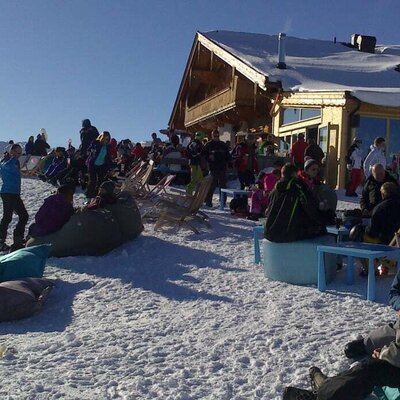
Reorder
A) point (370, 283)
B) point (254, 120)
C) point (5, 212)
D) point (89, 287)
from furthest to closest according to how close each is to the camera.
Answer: point (254, 120)
point (5, 212)
point (89, 287)
point (370, 283)

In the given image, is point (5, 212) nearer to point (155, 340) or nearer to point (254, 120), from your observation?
point (155, 340)

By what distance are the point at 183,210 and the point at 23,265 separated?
3232 mm

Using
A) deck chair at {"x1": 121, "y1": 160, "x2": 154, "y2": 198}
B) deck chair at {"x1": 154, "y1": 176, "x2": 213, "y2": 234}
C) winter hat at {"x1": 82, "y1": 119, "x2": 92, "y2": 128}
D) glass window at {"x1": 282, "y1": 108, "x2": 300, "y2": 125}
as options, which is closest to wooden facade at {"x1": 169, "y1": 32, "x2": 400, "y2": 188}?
glass window at {"x1": 282, "y1": 108, "x2": 300, "y2": 125}

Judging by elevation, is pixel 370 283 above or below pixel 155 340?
above

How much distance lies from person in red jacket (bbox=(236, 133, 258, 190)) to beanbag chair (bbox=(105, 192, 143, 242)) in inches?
197

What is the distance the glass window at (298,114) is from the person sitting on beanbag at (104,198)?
8.37 metres

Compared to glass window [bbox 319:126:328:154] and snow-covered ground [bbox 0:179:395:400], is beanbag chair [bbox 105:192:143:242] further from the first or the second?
glass window [bbox 319:126:328:154]

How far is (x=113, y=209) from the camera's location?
8.28 m

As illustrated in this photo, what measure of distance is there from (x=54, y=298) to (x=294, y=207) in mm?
2668

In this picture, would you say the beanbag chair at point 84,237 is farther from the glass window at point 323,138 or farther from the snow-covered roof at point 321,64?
the glass window at point 323,138

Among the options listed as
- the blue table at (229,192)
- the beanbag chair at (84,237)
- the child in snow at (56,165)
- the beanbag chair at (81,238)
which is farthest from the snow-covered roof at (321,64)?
the beanbag chair at (81,238)

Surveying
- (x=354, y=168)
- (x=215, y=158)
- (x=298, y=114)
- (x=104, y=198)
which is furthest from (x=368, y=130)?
(x=104, y=198)

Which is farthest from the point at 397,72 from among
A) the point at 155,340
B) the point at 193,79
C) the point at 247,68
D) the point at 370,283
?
the point at 155,340

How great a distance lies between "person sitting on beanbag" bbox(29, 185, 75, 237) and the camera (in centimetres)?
789
